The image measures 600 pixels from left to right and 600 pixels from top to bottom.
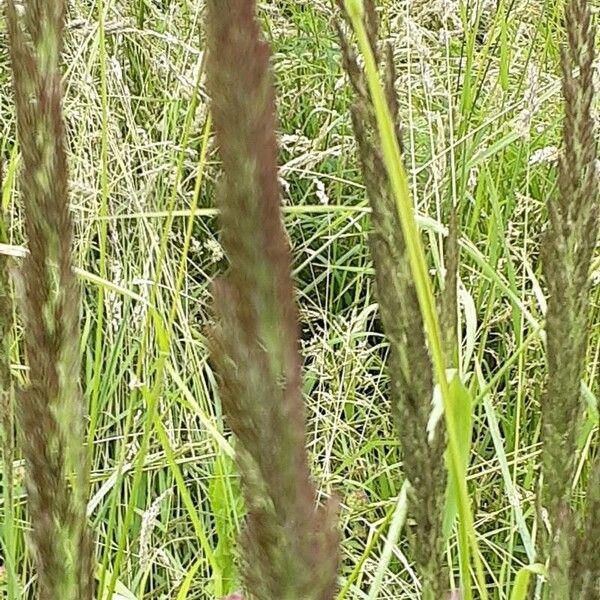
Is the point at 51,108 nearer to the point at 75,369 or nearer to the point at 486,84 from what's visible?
the point at 75,369

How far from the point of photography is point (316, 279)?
1938mm

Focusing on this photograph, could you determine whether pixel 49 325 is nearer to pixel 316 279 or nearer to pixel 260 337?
pixel 260 337

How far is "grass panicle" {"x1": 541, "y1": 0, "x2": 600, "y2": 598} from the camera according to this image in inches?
25.1

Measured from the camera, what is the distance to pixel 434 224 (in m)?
1.09

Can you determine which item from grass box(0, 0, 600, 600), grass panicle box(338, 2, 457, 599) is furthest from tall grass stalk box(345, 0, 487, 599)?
grass box(0, 0, 600, 600)

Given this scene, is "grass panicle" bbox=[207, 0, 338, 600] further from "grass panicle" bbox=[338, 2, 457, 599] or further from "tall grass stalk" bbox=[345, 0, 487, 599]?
"grass panicle" bbox=[338, 2, 457, 599]

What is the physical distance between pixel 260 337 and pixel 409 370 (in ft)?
1.10

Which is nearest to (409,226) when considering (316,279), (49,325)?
(49,325)

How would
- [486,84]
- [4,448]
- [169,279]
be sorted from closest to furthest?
1. [4,448]
2. [169,279]
3. [486,84]

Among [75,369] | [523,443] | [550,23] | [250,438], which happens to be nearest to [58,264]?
[75,369]

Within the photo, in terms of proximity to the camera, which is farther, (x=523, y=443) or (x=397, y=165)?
(x=523, y=443)

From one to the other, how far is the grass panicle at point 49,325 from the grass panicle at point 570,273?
326 mm

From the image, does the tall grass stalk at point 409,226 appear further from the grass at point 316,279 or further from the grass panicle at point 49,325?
the grass at point 316,279

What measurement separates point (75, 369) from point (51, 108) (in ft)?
0.29
